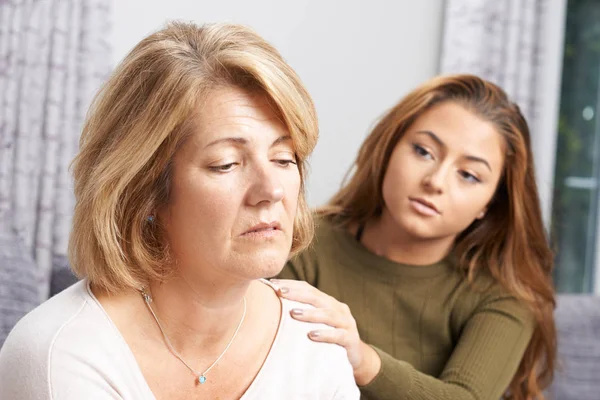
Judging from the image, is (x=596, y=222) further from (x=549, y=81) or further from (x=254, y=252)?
(x=254, y=252)

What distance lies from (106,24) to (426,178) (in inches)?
76.3

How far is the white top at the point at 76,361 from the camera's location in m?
1.25

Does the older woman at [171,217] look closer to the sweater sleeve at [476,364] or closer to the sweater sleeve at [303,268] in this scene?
the sweater sleeve at [476,364]

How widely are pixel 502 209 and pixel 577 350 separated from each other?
0.63 metres

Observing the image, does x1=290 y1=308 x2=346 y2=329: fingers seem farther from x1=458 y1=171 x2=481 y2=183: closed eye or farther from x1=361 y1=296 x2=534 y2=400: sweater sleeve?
x1=458 y1=171 x2=481 y2=183: closed eye

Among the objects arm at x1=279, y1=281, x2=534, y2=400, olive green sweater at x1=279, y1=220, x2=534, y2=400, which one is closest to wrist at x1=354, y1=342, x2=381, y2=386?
arm at x1=279, y1=281, x2=534, y2=400

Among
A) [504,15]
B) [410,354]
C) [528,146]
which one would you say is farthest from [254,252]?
[504,15]

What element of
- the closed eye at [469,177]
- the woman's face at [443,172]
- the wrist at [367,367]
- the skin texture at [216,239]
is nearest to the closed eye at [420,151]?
the woman's face at [443,172]

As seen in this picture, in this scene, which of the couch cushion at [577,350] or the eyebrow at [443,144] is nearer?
the eyebrow at [443,144]

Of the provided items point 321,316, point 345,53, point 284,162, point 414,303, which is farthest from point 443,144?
point 345,53

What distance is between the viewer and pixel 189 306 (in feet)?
4.69

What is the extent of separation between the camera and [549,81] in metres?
4.20

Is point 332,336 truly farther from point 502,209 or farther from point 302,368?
point 502,209

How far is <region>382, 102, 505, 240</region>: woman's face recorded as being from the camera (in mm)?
2045
